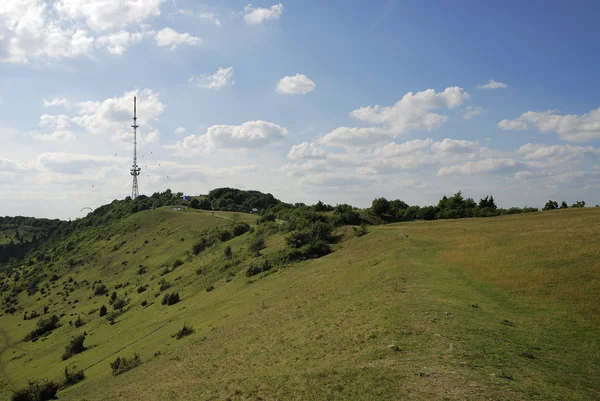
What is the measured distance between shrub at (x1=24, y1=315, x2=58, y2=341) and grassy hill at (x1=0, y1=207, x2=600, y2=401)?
7.84m

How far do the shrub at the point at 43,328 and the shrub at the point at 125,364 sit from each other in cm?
4125

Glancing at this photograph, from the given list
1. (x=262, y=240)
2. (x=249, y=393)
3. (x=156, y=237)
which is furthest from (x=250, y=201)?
(x=249, y=393)

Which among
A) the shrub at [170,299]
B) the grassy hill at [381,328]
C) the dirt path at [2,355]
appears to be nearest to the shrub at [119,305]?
the grassy hill at [381,328]

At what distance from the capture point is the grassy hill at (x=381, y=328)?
13.4m

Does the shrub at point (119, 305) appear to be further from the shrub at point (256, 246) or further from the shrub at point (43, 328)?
the shrub at point (256, 246)

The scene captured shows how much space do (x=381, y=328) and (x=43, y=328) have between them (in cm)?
6504

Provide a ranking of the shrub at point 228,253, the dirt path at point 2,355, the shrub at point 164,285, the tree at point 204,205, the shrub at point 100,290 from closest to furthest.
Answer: the dirt path at point 2,355, the shrub at point 164,285, the shrub at point 228,253, the shrub at point 100,290, the tree at point 204,205

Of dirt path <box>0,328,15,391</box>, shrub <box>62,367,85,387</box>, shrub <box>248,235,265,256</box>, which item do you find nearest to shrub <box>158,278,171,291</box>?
shrub <box>248,235,265,256</box>

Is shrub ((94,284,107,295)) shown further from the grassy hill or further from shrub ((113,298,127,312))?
the grassy hill

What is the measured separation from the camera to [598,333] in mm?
17031

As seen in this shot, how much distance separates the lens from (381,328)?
18.6 m

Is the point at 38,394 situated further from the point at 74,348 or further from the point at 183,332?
the point at 74,348

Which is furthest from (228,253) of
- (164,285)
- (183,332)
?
(183,332)

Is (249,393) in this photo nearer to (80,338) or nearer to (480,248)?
(480,248)
